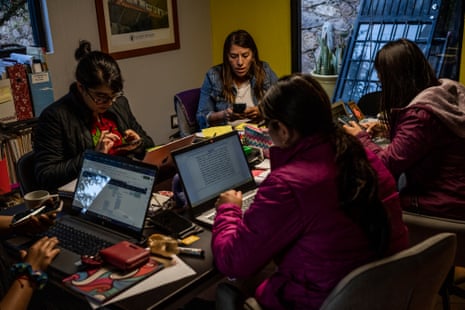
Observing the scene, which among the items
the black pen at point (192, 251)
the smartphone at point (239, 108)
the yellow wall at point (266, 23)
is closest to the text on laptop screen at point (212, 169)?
the black pen at point (192, 251)

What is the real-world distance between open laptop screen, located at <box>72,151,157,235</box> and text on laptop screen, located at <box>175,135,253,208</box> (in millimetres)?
188

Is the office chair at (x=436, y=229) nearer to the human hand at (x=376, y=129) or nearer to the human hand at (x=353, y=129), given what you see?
the human hand at (x=353, y=129)

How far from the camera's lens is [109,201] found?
1.87 metres

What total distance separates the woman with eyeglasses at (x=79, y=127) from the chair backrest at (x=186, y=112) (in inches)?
37.7

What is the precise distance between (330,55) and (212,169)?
2.74 metres

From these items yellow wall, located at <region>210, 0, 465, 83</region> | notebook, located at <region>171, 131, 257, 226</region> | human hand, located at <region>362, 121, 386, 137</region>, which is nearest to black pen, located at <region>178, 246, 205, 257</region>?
notebook, located at <region>171, 131, 257, 226</region>

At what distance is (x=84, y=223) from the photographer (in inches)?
75.4

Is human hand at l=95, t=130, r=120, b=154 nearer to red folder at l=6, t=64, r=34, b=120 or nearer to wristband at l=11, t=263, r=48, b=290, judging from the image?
wristband at l=11, t=263, r=48, b=290

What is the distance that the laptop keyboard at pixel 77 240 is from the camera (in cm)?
173

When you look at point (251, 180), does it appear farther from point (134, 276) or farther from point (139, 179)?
point (134, 276)

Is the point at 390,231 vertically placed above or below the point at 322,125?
below

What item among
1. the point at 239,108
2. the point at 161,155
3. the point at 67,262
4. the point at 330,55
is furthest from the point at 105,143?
the point at 330,55

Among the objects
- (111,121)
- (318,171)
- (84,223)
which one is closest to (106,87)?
(111,121)

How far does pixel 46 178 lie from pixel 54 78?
1.59 m
